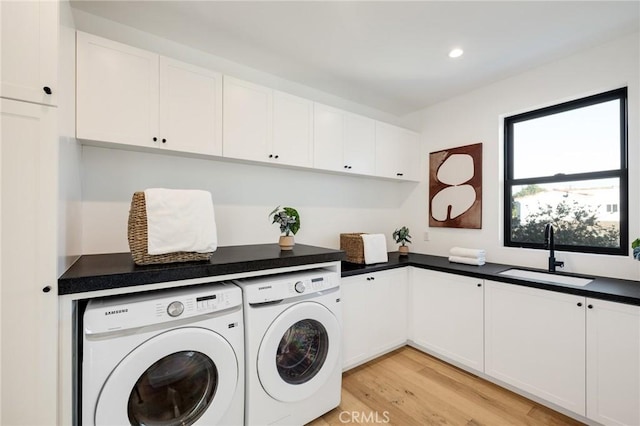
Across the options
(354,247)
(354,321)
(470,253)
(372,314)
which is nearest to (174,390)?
(354,321)

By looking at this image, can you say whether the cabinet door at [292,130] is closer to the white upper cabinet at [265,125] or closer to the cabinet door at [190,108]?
the white upper cabinet at [265,125]

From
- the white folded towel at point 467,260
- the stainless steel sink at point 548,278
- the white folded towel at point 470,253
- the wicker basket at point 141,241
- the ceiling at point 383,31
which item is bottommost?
the stainless steel sink at point 548,278

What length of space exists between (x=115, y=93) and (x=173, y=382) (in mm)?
1584

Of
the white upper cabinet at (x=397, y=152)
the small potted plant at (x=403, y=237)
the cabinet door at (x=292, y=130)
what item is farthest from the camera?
the small potted plant at (x=403, y=237)

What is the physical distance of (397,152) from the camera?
3.03m

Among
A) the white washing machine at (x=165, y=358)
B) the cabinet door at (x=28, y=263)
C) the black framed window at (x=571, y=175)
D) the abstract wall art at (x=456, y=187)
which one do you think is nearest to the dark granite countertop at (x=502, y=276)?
the black framed window at (x=571, y=175)

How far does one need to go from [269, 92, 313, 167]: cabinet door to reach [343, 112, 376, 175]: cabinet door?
42cm

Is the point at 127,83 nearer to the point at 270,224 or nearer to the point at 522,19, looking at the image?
the point at 270,224

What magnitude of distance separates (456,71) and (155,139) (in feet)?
7.94

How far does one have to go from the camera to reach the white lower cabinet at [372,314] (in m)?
2.20

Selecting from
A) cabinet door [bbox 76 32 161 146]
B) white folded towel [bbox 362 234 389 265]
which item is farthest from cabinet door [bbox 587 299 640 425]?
cabinet door [bbox 76 32 161 146]

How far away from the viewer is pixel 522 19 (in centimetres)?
173

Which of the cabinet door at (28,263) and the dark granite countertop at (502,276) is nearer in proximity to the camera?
the cabinet door at (28,263)

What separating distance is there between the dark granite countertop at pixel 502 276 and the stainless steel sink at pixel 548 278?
4 centimetres
